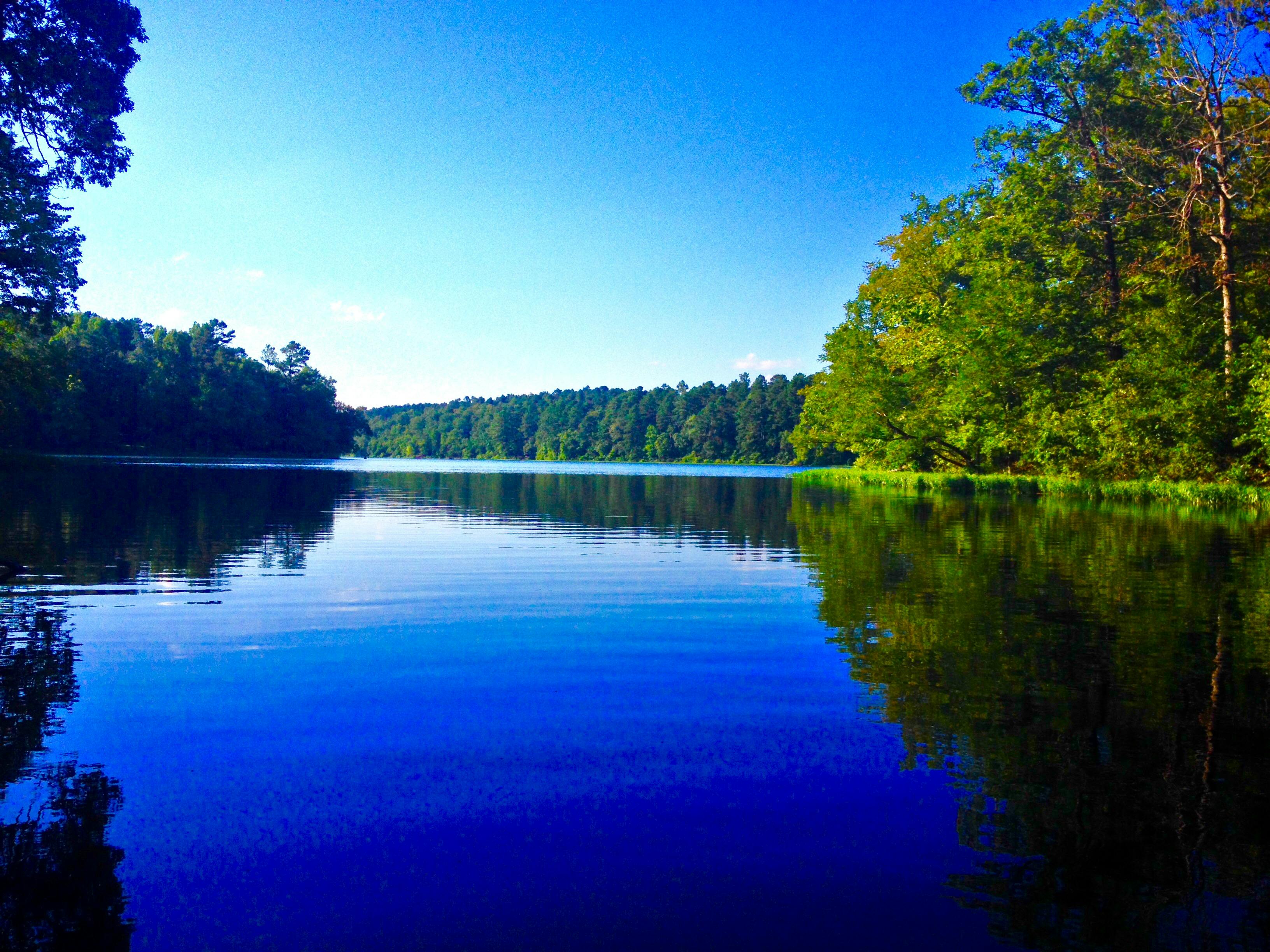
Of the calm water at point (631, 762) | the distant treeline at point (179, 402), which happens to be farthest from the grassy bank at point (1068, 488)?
the distant treeline at point (179, 402)

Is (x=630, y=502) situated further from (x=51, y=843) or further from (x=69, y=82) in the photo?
(x=51, y=843)

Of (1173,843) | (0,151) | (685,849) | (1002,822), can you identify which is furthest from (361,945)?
(0,151)

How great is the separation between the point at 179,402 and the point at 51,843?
119151 millimetres

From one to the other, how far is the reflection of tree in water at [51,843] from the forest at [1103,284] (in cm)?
3203

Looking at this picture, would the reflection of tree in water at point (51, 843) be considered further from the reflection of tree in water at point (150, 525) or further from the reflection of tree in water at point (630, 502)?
the reflection of tree in water at point (630, 502)

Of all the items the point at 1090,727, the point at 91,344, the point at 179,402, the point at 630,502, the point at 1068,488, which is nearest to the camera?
the point at 1090,727

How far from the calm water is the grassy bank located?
2077cm

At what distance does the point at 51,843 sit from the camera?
12.6 feet

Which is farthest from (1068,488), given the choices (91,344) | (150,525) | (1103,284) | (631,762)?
(91,344)

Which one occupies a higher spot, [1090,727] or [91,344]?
[91,344]

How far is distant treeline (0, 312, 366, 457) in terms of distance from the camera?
88.9 m

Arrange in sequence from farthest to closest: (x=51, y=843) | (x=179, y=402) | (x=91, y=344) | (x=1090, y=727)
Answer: (x=179, y=402) < (x=91, y=344) < (x=1090, y=727) < (x=51, y=843)

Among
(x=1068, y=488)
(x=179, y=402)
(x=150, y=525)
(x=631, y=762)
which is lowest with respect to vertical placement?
(x=631, y=762)

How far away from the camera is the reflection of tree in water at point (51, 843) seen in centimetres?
325
